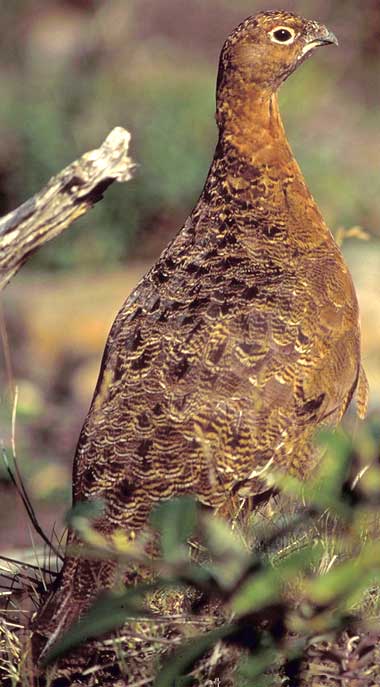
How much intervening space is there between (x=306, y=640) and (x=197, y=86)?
1216 centimetres

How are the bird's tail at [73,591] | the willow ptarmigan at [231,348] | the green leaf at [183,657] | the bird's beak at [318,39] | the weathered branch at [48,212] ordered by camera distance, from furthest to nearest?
the bird's beak at [318,39] < the weathered branch at [48,212] < the willow ptarmigan at [231,348] < the bird's tail at [73,591] < the green leaf at [183,657]

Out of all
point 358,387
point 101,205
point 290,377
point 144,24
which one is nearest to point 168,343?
point 290,377

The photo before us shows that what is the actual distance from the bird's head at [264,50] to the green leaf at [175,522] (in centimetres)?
267

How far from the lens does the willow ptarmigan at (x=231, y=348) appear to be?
4.05m

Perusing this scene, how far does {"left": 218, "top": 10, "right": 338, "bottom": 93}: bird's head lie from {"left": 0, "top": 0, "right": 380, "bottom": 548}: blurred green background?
11.7 feet

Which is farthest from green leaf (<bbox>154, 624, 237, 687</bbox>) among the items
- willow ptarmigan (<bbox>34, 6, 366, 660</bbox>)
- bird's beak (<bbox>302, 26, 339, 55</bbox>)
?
bird's beak (<bbox>302, 26, 339, 55</bbox>)

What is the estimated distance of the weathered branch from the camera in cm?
478

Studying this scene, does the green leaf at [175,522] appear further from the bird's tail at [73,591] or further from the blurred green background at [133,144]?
the blurred green background at [133,144]

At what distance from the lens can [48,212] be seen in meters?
4.78

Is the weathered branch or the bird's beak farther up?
the bird's beak

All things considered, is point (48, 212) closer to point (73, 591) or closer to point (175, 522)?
point (73, 591)

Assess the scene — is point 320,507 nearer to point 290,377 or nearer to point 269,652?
point 269,652

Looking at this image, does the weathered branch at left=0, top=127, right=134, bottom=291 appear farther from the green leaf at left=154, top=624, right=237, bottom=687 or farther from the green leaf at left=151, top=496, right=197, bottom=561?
the green leaf at left=154, top=624, right=237, bottom=687

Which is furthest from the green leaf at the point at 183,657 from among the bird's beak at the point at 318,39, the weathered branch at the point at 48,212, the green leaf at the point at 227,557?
the bird's beak at the point at 318,39
